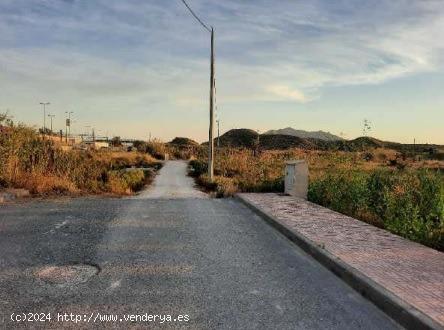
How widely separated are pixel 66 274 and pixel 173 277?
129 cm

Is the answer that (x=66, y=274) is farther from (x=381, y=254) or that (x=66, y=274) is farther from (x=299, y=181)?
(x=299, y=181)

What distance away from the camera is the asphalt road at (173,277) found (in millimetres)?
5195

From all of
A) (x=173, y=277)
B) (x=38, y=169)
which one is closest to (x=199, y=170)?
(x=38, y=169)

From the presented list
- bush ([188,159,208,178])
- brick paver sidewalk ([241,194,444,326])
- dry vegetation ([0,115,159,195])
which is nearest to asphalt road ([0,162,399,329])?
brick paver sidewalk ([241,194,444,326])

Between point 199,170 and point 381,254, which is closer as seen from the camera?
point 381,254

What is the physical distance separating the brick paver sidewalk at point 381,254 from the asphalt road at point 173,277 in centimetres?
38

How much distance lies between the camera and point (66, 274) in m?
6.66

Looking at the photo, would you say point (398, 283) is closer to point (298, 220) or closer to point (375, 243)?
point (375, 243)

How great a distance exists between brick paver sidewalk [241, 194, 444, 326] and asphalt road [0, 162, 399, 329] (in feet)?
1.24

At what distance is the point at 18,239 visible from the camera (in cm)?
888

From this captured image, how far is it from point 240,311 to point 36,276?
264cm

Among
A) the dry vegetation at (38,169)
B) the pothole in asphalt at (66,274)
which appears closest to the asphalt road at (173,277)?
the pothole in asphalt at (66,274)

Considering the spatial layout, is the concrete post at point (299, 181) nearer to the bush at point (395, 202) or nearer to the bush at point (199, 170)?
the bush at point (395, 202)

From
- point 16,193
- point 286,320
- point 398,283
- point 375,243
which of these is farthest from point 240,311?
point 16,193
